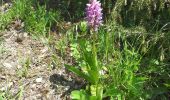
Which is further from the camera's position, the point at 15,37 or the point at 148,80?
the point at 15,37

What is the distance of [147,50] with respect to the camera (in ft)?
11.3

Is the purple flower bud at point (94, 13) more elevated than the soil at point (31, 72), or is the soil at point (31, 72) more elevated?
the purple flower bud at point (94, 13)

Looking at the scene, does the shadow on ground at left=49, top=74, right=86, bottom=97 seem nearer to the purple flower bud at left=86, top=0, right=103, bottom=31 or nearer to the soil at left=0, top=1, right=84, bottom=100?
the soil at left=0, top=1, right=84, bottom=100

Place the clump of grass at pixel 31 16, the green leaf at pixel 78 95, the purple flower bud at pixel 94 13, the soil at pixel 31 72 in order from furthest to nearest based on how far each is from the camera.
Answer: the clump of grass at pixel 31 16, the soil at pixel 31 72, the green leaf at pixel 78 95, the purple flower bud at pixel 94 13

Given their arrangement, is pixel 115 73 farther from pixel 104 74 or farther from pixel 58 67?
pixel 58 67

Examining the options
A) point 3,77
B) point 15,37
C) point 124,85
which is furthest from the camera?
point 15,37

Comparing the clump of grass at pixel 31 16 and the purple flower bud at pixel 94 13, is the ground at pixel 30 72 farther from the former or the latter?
the purple flower bud at pixel 94 13

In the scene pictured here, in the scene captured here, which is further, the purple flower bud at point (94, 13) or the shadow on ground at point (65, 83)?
the shadow on ground at point (65, 83)

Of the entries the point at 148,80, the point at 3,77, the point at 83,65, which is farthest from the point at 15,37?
the point at 148,80

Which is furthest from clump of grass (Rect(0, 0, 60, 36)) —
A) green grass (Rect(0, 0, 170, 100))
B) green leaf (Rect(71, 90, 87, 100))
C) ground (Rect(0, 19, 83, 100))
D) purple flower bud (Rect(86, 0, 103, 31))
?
purple flower bud (Rect(86, 0, 103, 31))

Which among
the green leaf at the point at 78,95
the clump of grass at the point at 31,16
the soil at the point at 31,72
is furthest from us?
the clump of grass at the point at 31,16

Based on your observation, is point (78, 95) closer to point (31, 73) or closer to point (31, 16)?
point (31, 73)

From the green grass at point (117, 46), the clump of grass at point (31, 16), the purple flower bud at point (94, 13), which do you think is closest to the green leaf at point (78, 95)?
the green grass at point (117, 46)

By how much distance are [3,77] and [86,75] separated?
861mm
